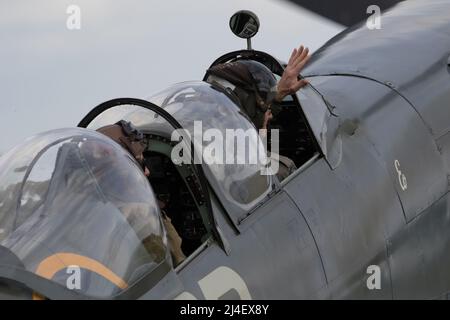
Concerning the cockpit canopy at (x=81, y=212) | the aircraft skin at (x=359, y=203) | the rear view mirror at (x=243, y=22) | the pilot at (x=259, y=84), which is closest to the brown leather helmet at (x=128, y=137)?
the cockpit canopy at (x=81, y=212)

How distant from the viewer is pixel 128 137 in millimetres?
5383

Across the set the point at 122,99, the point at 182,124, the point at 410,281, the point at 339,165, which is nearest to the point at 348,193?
the point at 339,165

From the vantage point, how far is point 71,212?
4.50 metres

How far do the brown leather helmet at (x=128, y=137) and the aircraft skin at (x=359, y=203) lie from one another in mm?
536

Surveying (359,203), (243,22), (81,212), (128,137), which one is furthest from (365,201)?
(243,22)

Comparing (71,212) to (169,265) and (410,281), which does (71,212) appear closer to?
(169,265)

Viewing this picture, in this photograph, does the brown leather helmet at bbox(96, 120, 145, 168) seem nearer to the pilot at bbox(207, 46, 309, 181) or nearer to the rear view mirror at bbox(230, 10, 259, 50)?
the pilot at bbox(207, 46, 309, 181)

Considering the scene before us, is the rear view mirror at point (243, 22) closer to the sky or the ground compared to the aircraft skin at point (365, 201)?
closer to the sky

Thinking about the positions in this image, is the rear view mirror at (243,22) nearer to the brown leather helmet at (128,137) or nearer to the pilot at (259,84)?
Result: the pilot at (259,84)

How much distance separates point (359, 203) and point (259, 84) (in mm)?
1091

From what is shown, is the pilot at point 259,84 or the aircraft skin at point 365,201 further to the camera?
the pilot at point 259,84

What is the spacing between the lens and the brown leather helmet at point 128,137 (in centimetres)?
538

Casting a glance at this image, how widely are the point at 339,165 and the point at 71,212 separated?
2399mm

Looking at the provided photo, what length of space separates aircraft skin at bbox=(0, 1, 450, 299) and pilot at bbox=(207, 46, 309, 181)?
1.01 ft
